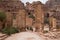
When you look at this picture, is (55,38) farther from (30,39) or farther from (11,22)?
(11,22)

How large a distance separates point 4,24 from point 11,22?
899 mm

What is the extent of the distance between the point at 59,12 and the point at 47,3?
58.1 ft

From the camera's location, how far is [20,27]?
68.7 ft

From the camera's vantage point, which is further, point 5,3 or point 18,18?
point 5,3

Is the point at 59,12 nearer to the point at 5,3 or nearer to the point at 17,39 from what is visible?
the point at 5,3

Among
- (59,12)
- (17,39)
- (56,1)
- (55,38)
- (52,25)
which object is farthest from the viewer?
(56,1)

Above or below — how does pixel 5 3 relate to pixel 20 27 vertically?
above

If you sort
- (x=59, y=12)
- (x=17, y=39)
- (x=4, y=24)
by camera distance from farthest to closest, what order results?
(x=59, y=12) → (x=4, y=24) → (x=17, y=39)

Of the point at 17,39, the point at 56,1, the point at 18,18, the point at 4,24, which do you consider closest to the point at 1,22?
the point at 4,24

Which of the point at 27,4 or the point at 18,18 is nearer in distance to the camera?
the point at 18,18

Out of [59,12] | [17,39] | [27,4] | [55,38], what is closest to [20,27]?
[55,38]

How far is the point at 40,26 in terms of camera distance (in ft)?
73.0

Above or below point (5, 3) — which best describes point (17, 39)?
below

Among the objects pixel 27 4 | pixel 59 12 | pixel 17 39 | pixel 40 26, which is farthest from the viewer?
pixel 27 4
